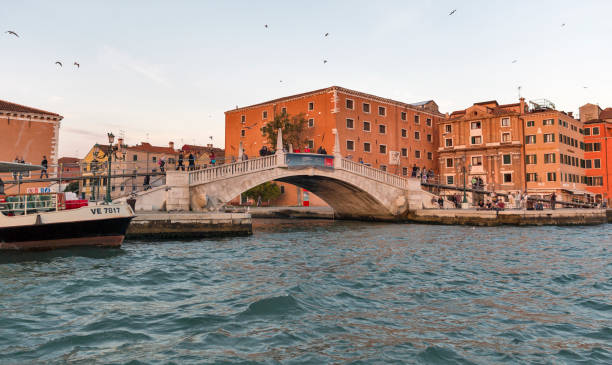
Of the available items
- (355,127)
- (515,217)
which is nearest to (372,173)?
(515,217)

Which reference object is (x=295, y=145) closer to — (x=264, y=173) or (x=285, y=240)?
(x=264, y=173)

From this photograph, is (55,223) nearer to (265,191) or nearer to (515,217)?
(515,217)

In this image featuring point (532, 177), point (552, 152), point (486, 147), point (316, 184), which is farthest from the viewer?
point (486, 147)

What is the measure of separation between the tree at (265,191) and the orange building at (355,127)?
4.33ft

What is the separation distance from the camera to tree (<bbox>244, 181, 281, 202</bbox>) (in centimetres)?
3934

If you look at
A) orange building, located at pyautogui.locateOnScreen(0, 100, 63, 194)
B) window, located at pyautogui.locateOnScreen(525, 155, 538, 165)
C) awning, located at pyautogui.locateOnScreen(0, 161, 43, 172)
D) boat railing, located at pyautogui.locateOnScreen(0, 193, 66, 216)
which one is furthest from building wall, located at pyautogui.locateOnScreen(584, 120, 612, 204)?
orange building, located at pyautogui.locateOnScreen(0, 100, 63, 194)

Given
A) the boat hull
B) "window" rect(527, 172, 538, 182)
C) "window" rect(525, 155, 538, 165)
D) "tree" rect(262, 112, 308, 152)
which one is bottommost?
the boat hull

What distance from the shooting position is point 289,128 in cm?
3816

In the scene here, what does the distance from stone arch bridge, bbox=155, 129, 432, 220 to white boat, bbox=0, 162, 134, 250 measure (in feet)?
18.9

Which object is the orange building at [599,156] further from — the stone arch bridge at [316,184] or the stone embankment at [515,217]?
the stone arch bridge at [316,184]

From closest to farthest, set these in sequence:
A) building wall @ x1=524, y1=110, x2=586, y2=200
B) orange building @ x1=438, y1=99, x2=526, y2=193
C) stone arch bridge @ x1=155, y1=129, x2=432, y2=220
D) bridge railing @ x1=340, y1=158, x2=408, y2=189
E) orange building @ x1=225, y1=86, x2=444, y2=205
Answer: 1. stone arch bridge @ x1=155, y1=129, x2=432, y2=220
2. bridge railing @ x1=340, y1=158, x2=408, y2=189
3. orange building @ x1=225, y1=86, x2=444, y2=205
4. building wall @ x1=524, y1=110, x2=586, y2=200
5. orange building @ x1=438, y1=99, x2=526, y2=193

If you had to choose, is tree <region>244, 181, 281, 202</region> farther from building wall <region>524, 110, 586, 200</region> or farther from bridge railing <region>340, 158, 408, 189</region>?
building wall <region>524, 110, 586, 200</region>

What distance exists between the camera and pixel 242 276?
893cm

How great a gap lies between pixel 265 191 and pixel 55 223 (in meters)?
27.9
